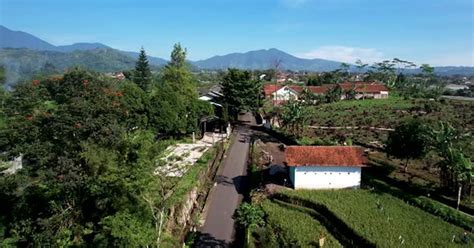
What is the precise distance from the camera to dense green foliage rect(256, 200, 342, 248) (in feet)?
60.6

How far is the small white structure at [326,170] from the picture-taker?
2500 centimetres

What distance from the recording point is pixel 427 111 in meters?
51.5

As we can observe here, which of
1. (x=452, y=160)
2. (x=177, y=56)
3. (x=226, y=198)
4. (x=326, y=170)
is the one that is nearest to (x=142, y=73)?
(x=177, y=56)

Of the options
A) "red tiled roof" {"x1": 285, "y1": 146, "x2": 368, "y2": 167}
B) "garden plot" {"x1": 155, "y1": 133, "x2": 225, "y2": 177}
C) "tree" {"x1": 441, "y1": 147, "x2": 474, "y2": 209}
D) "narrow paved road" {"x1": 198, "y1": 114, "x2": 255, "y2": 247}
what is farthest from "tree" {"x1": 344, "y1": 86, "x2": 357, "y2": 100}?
"tree" {"x1": 441, "y1": 147, "x2": 474, "y2": 209}

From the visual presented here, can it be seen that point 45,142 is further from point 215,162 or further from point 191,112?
point 191,112

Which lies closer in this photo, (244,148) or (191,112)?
(244,148)

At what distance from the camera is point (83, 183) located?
62.6 ft

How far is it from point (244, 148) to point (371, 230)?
63.2 feet

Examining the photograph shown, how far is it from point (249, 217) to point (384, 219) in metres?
7.01

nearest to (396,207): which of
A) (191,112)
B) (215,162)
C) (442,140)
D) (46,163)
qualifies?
(442,140)

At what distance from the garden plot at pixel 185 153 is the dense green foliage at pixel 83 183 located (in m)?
4.34

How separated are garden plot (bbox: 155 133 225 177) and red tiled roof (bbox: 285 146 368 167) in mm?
8045

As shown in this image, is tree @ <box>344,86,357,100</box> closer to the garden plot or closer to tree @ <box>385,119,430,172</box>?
the garden plot

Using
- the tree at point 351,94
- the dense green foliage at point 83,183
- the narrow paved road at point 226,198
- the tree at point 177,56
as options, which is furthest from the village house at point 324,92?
the dense green foliage at point 83,183
